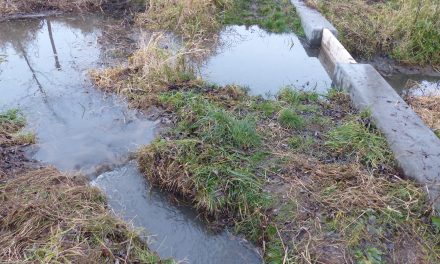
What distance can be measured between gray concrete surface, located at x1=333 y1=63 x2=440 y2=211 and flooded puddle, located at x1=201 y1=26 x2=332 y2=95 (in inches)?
26.5

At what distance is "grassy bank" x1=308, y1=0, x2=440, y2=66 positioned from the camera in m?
7.84

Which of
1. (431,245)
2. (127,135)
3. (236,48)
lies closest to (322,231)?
(431,245)

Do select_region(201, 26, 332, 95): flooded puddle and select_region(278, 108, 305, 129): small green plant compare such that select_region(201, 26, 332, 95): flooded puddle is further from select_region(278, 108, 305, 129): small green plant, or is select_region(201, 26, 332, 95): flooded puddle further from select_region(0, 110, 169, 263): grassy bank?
select_region(0, 110, 169, 263): grassy bank

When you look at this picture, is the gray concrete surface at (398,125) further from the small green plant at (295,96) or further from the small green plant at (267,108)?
the small green plant at (267,108)

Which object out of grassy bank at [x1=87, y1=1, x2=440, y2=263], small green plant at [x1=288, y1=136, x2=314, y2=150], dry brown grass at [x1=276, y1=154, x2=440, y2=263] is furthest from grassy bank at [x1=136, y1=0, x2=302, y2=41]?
dry brown grass at [x1=276, y1=154, x2=440, y2=263]

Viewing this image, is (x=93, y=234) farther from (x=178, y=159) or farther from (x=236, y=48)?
(x=236, y=48)

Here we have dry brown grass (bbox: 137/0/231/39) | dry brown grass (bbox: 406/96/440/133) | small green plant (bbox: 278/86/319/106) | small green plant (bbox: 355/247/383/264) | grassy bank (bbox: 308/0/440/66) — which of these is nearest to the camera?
small green plant (bbox: 355/247/383/264)

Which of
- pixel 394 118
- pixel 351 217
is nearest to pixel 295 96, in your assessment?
pixel 394 118

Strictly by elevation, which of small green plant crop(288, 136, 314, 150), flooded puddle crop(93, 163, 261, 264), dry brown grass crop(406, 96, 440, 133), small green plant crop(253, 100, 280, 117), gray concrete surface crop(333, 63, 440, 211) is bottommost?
flooded puddle crop(93, 163, 261, 264)

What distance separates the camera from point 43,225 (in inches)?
143

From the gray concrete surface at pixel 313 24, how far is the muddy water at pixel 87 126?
4.31 metres

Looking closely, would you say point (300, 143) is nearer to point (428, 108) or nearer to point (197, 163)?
point (197, 163)

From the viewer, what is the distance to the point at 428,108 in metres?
6.31

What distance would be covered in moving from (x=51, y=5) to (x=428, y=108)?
28.0ft
